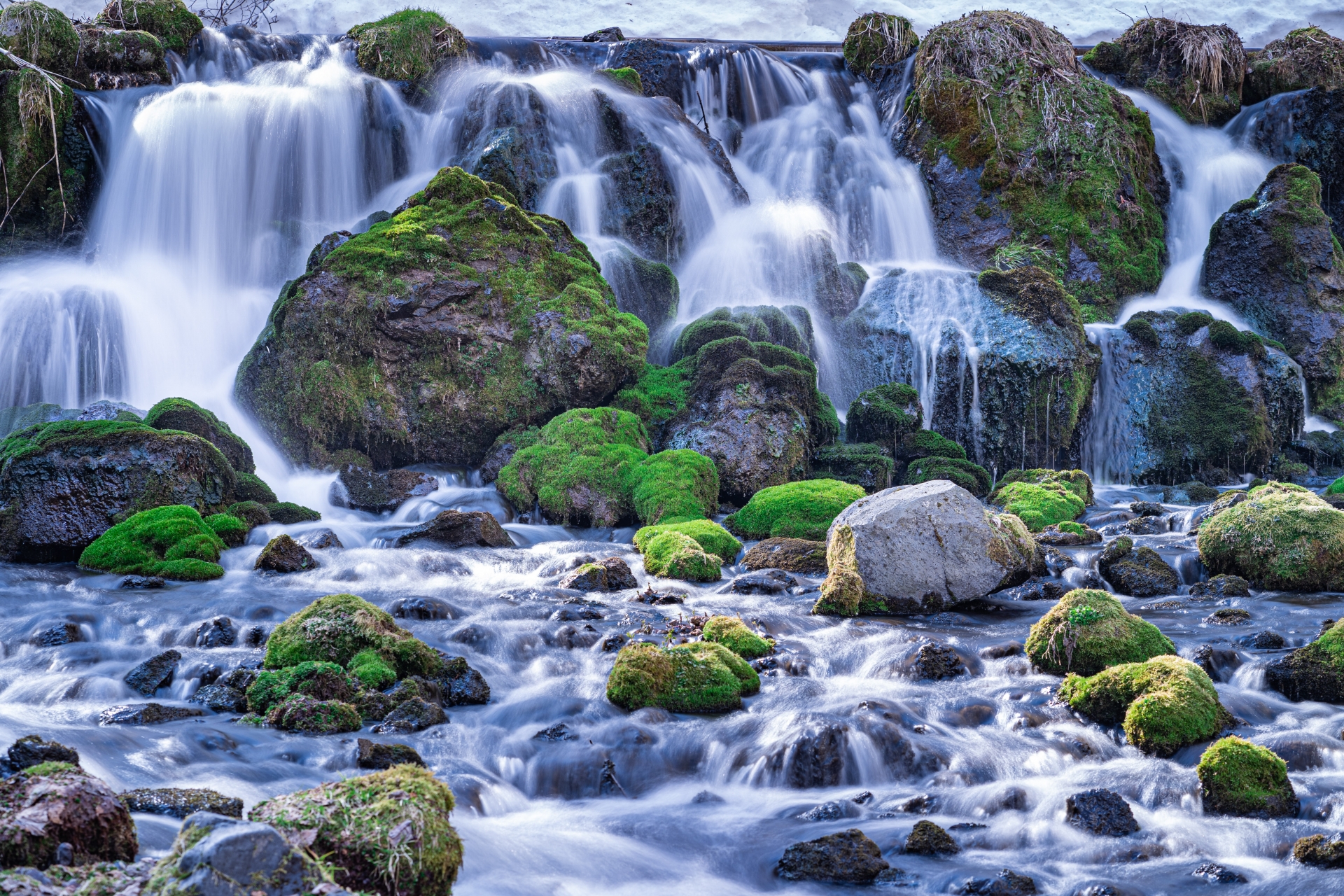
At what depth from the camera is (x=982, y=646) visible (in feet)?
28.9

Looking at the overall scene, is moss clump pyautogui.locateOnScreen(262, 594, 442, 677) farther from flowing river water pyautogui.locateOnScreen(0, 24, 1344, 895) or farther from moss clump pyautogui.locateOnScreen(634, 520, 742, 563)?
moss clump pyautogui.locateOnScreen(634, 520, 742, 563)

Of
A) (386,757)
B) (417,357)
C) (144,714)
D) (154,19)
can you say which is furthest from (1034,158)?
(144,714)

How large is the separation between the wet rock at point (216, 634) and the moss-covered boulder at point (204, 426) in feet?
18.7

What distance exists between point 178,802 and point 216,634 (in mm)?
4098

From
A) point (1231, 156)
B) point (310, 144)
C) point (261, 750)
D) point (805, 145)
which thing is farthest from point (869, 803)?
point (1231, 156)

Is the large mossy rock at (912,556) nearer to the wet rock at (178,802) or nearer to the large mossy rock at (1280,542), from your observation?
the large mossy rock at (1280,542)

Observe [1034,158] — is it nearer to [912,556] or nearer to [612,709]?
[912,556]

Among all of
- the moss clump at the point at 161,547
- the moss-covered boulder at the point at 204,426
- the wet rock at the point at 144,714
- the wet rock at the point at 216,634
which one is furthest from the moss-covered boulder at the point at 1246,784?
the moss-covered boulder at the point at 204,426

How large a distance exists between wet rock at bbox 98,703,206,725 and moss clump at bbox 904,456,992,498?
1185 cm

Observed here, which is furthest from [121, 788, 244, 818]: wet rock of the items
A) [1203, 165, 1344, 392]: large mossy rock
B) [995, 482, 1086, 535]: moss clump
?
[1203, 165, 1344, 392]: large mossy rock

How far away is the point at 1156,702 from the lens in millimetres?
6699

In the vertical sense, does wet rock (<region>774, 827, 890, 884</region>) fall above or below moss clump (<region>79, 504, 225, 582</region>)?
above

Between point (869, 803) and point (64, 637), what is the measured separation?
23.1 feet

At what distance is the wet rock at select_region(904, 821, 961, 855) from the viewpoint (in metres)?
5.41
